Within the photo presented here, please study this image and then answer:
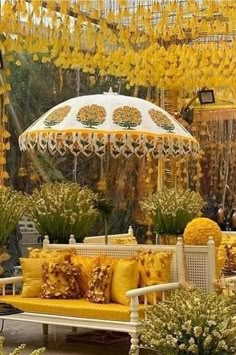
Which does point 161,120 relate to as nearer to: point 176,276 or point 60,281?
point 176,276

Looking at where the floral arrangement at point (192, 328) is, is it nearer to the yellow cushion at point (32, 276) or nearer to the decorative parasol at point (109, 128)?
the yellow cushion at point (32, 276)

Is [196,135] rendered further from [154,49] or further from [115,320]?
[115,320]

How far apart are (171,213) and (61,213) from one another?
125 centimetres

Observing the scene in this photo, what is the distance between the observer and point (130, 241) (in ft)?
27.9

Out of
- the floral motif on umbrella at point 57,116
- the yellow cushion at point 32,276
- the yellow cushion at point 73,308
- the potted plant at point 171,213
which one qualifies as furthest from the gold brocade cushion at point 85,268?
the potted plant at point 171,213

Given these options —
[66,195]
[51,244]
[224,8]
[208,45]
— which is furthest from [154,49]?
[51,244]

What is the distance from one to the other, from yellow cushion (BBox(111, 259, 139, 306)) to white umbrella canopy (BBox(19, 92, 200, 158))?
132cm

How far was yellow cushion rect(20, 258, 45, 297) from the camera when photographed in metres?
6.71

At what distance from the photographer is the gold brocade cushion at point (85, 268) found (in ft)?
21.6

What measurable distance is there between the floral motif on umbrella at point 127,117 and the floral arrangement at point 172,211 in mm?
1444

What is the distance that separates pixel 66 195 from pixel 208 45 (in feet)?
10.3

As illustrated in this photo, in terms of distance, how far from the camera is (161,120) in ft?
23.8

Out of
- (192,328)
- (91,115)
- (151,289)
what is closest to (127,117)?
(91,115)

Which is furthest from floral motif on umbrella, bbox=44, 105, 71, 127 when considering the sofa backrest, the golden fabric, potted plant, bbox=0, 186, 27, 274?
the sofa backrest
